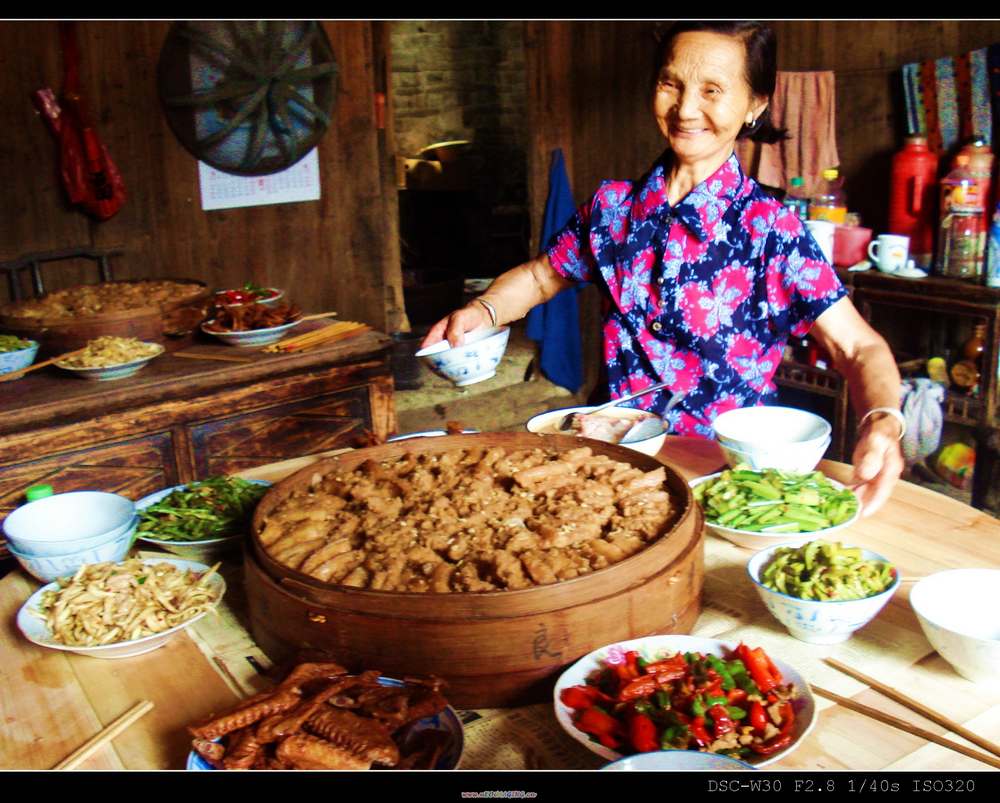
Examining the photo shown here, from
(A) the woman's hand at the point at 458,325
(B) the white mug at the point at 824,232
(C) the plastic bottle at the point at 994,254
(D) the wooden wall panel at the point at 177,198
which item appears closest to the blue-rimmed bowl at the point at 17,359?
(D) the wooden wall panel at the point at 177,198

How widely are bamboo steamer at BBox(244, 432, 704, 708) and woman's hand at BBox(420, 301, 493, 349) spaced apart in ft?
3.42

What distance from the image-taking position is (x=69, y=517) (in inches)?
89.5

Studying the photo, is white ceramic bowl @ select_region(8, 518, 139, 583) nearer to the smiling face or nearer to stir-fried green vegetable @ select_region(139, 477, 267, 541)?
stir-fried green vegetable @ select_region(139, 477, 267, 541)

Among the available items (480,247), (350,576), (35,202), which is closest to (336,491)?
(350,576)

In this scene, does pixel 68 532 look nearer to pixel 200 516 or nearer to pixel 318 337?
pixel 200 516

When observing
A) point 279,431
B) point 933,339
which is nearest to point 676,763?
point 279,431

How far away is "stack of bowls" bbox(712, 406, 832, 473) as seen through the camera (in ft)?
7.36

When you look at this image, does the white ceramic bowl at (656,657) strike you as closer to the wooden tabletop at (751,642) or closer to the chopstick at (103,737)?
the wooden tabletop at (751,642)

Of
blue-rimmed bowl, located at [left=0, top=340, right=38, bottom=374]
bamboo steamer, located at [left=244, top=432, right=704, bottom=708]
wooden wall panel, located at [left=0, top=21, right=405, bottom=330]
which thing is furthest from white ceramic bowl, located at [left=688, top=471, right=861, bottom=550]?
wooden wall panel, located at [left=0, top=21, right=405, bottom=330]

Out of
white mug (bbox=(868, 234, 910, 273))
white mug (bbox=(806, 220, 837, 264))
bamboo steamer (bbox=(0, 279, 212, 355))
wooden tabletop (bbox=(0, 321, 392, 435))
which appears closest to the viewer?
wooden tabletop (bbox=(0, 321, 392, 435))

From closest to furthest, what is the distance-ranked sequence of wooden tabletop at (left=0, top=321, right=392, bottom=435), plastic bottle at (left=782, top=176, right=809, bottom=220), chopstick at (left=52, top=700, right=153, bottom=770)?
1. chopstick at (left=52, top=700, right=153, bottom=770)
2. wooden tabletop at (left=0, top=321, right=392, bottom=435)
3. plastic bottle at (left=782, top=176, right=809, bottom=220)

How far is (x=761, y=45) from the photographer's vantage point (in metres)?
2.45
